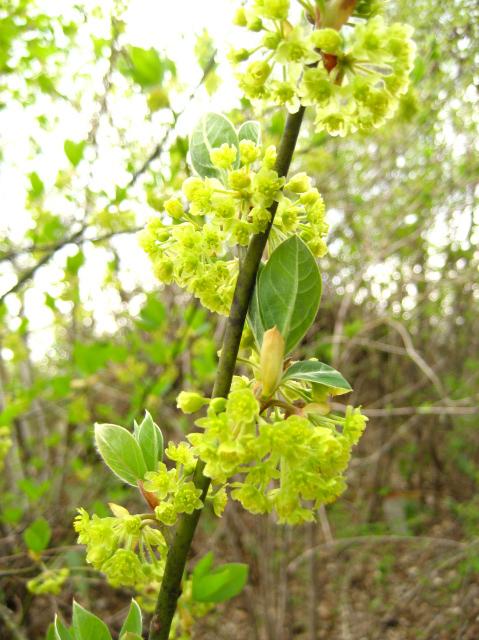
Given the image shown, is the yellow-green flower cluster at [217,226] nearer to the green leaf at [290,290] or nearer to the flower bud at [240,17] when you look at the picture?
the green leaf at [290,290]

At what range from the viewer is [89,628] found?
2.79 ft

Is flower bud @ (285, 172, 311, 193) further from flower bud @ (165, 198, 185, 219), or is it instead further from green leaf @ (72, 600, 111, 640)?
green leaf @ (72, 600, 111, 640)

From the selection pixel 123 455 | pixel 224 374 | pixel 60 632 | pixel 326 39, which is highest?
pixel 326 39

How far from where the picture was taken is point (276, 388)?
69 cm

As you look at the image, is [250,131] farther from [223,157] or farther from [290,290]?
[290,290]

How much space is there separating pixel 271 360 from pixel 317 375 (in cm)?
7

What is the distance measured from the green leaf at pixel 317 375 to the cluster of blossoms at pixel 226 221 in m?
0.13

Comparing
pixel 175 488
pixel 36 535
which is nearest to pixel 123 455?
pixel 175 488

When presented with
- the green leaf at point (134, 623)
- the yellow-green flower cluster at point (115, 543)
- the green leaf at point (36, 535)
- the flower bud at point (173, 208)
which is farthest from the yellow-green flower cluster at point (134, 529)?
the green leaf at point (36, 535)

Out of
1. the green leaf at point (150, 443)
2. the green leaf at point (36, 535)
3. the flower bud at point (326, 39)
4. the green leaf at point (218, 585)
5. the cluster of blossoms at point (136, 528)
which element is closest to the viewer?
the flower bud at point (326, 39)

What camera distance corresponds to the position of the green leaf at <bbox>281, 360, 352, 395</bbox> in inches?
27.2

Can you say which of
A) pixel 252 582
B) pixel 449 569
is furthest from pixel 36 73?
pixel 449 569

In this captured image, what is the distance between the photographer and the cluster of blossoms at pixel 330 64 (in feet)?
2.14

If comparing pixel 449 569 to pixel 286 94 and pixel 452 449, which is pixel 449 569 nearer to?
pixel 452 449
